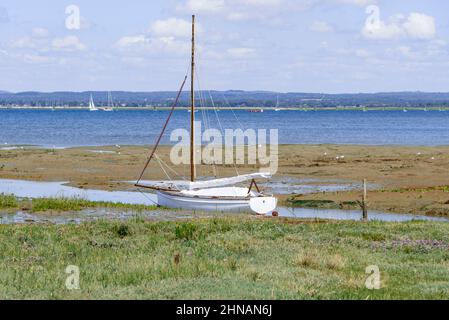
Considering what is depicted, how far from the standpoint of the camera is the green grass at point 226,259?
14.3 metres

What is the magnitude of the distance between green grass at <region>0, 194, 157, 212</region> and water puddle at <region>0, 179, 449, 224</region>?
73 centimetres

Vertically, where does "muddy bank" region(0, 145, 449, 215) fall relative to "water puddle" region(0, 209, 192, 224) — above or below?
below

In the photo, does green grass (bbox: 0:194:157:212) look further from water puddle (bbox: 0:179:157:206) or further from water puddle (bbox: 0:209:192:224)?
water puddle (bbox: 0:179:157:206)

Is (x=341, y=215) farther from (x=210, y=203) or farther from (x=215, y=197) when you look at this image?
(x=210, y=203)

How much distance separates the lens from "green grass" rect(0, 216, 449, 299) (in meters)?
14.3

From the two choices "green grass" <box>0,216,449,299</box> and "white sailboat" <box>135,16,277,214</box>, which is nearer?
"green grass" <box>0,216,449,299</box>

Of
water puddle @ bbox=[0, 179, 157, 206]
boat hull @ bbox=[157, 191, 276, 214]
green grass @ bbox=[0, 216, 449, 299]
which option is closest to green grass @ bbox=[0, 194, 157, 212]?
boat hull @ bbox=[157, 191, 276, 214]

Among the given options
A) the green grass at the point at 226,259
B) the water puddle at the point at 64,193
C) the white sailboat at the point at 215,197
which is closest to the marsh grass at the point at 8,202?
the water puddle at the point at 64,193

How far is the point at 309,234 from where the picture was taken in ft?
74.5

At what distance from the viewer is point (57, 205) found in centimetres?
3266

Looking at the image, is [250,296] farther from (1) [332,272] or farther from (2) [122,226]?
(2) [122,226]

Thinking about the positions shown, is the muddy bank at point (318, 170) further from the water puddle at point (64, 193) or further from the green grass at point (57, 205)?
the green grass at point (57, 205)

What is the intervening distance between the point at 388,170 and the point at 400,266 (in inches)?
1369

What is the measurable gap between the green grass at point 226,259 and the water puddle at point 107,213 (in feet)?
17.4
